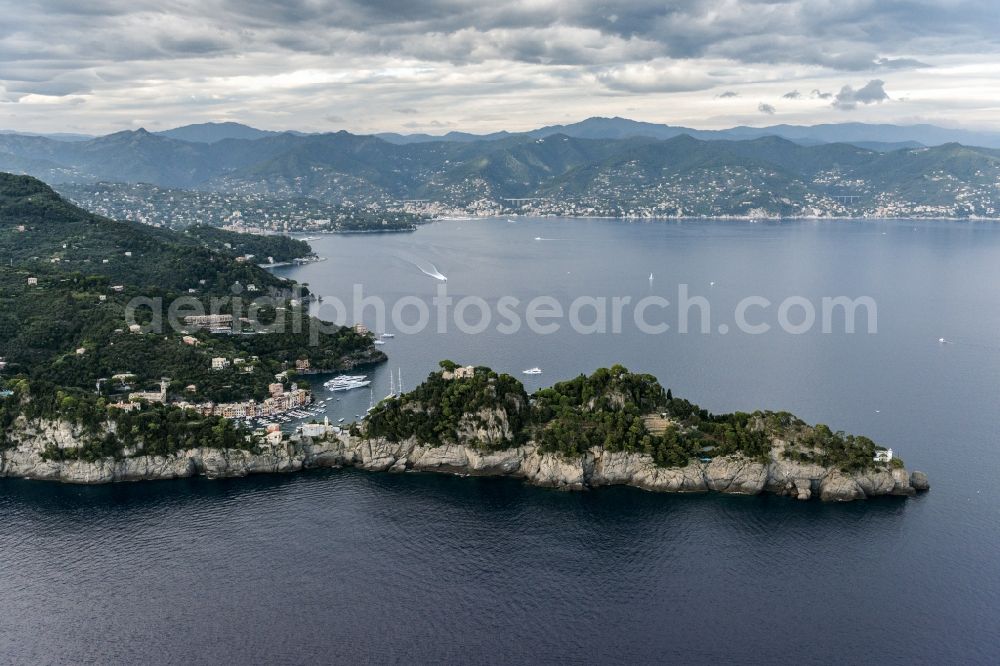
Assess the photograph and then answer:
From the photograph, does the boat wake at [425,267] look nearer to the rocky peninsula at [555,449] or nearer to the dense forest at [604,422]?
the dense forest at [604,422]

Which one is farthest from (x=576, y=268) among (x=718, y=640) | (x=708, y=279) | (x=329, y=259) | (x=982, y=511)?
(x=718, y=640)

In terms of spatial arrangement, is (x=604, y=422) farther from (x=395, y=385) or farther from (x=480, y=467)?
(x=395, y=385)

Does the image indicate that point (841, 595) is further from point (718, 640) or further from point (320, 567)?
point (320, 567)

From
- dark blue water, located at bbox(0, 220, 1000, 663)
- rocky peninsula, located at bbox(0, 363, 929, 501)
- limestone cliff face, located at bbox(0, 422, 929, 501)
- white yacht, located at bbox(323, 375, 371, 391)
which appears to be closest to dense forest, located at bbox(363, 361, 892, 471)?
rocky peninsula, located at bbox(0, 363, 929, 501)

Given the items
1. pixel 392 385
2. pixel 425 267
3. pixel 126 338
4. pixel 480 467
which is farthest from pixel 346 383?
pixel 425 267

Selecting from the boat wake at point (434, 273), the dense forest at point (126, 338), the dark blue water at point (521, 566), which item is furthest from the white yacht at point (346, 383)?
the boat wake at point (434, 273)
